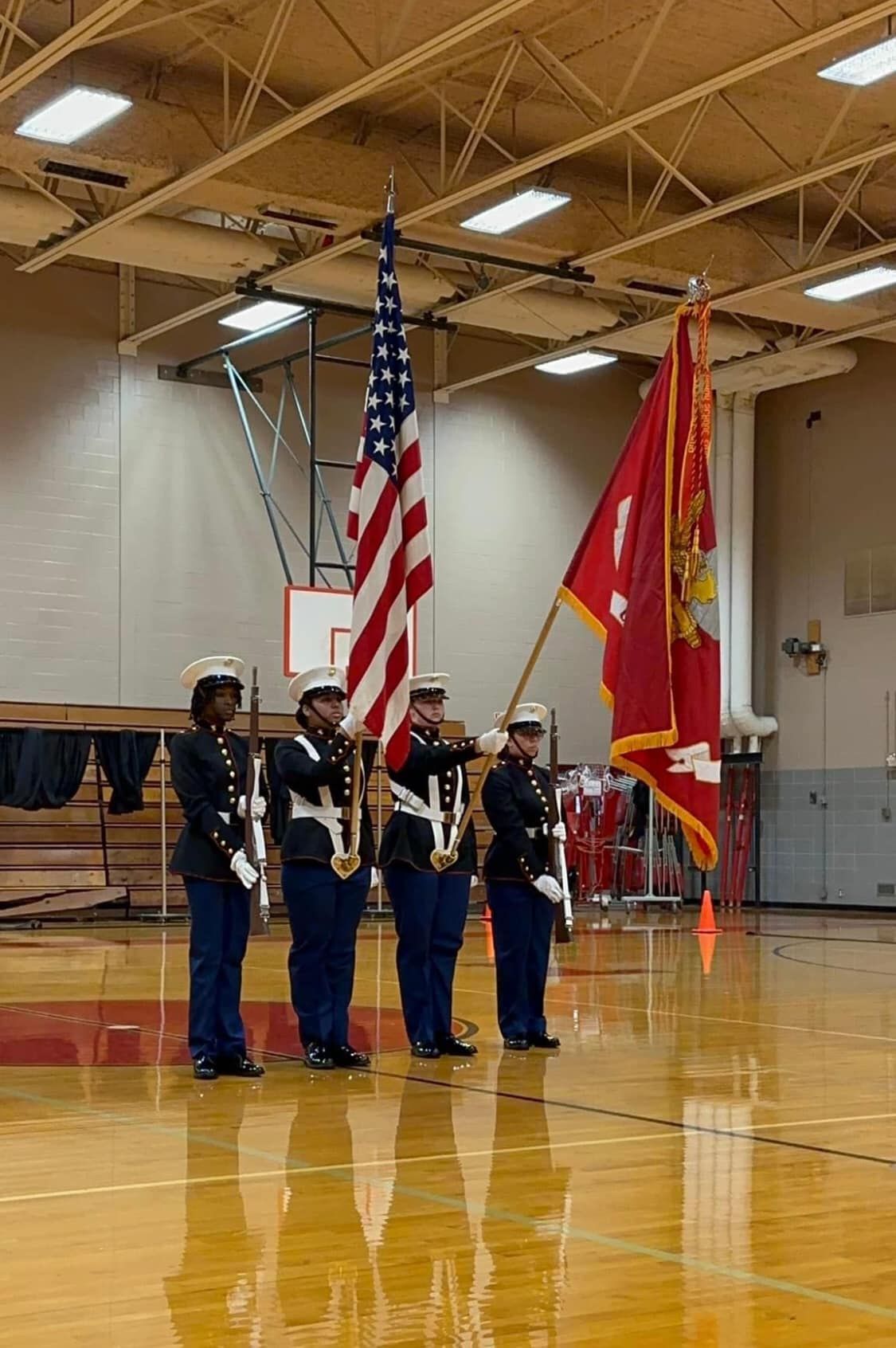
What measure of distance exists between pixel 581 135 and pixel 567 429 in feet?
33.5

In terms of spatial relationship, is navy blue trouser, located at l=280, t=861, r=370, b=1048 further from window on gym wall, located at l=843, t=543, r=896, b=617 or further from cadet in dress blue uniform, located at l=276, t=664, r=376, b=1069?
window on gym wall, located at l=843, t=543, r=896, b=617

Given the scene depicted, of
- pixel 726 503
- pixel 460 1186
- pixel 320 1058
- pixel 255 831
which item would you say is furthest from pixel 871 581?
pixel 460 1186

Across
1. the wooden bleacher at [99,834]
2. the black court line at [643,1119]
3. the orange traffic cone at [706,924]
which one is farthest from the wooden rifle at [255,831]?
the wooden bleacher at [99,834]

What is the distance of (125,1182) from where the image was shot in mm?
5520

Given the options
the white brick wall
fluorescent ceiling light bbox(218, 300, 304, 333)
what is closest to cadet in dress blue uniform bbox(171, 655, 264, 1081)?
the white brick wall

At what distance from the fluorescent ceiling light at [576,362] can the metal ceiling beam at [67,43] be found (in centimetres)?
957

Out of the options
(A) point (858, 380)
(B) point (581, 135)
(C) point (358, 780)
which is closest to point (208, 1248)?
(C) point (358, 780)

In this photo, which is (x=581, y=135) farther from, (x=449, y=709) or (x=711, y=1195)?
(x=711, y=1195)

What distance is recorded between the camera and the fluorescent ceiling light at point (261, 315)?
2100 centimetres

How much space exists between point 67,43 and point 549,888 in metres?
8.01

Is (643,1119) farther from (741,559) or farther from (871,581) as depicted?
(741,559)

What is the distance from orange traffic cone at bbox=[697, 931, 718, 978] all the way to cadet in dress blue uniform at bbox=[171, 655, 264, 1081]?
246 inches

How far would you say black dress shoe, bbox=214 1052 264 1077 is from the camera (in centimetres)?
786

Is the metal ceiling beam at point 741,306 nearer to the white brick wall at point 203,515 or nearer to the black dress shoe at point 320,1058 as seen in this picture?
the white brick wall at point 203,515
